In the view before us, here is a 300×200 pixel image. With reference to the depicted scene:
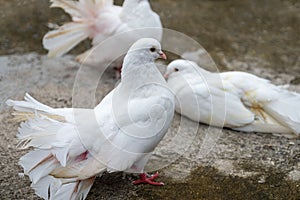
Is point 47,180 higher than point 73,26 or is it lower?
lower

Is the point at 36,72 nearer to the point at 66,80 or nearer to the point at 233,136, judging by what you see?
the point at 66,80

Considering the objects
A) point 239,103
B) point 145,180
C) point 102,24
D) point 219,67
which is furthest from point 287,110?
point 102,24

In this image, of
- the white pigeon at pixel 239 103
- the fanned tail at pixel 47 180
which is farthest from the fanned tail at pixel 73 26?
the fanned tail at pixel 47 180

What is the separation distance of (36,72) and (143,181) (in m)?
1.91

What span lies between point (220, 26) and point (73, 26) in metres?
1.88

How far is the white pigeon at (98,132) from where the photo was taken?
3080mm

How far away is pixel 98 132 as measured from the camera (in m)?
3.20

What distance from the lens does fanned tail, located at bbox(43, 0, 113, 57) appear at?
4.78 meters

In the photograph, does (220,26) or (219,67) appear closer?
(219,67)

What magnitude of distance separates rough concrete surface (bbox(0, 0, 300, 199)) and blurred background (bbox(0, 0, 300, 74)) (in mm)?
11

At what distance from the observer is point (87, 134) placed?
3156mm

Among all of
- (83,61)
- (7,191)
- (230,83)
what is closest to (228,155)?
(230,83)

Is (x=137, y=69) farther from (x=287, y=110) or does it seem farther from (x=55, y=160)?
(x=287, y=110)

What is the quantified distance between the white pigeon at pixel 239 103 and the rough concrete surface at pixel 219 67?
3.3 inches
